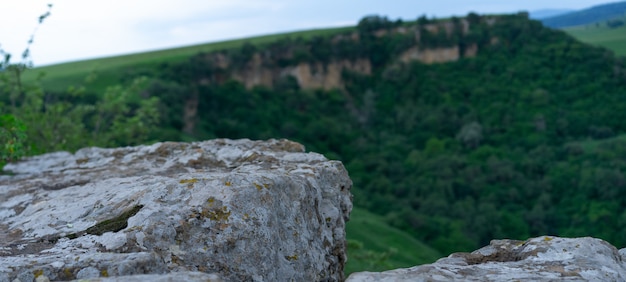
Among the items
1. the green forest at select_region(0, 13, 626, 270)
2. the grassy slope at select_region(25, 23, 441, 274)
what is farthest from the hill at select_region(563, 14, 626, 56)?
the grassy slope at select_region(25, 23, 441, 274)

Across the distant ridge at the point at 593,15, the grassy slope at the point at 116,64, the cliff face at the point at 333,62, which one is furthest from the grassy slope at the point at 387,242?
the distant ridge at the point at 593,15

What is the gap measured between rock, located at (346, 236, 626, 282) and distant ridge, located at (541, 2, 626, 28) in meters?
133

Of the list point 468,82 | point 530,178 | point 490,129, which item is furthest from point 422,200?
point 468,82

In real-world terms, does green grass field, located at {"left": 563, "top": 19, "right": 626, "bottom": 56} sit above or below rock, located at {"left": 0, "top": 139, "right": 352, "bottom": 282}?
below

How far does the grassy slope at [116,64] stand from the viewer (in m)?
45.3

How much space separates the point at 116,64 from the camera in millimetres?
56375

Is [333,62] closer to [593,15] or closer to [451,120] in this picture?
[451,120]

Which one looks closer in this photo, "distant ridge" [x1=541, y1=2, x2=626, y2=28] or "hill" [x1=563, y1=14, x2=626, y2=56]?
"hill" [x1=563, y1=14, x2=626, y2=56]

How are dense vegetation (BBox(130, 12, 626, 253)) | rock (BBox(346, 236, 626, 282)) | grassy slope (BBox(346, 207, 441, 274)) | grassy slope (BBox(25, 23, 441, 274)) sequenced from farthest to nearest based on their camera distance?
dense vegetation (BBox(130, 12, 626, 253)) → grassy slope (BBox(346, 207, 441, 274)) → grassy slope (BBox(25, 23, 441, 274)) → rock (BBox(346, 236, 626, 282))

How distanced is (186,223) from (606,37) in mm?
101001

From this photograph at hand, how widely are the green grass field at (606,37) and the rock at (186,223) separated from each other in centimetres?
8186

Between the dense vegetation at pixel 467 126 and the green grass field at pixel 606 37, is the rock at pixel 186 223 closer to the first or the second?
the dense vegetation at pixel 467 126

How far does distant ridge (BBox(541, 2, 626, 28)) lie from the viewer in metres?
130

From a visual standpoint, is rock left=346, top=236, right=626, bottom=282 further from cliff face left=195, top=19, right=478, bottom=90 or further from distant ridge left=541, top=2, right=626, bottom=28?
distant ridge left=541, top=2, right=626, bottom=28
